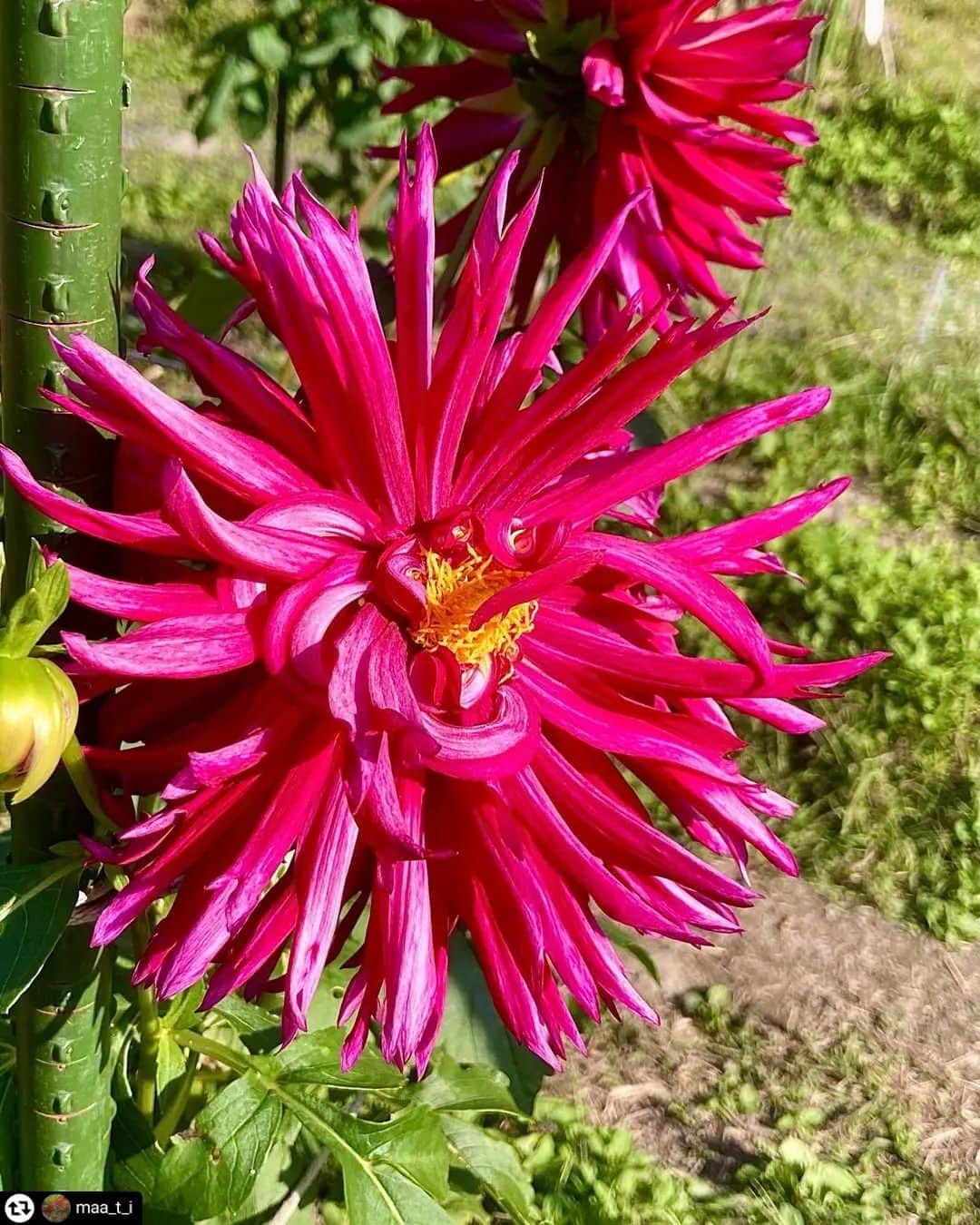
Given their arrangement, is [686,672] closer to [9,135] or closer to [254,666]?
[254,666]

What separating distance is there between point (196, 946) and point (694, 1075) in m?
1.30

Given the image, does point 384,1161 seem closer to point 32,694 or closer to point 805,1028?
point 32,694

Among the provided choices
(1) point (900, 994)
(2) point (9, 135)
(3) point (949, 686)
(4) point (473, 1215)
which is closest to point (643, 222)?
(2) point (9, 135)

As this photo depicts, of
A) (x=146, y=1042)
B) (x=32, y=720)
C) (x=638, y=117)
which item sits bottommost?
(x=146, y=1042)

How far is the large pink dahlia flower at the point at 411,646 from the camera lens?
0.54 m

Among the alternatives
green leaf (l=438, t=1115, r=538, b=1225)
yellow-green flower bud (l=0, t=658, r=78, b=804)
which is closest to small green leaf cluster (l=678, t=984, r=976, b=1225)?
green leaf (l=438, t=1115, r=538, b=1225)

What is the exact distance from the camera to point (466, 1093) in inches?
43.1

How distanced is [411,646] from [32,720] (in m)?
0.20

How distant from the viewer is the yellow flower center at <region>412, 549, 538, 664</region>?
613 millimetres

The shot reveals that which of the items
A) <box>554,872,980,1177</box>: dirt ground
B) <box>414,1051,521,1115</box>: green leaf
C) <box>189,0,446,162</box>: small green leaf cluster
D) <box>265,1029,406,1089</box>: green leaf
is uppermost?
<box>189,0,446,162</box>: small green leaf cluster

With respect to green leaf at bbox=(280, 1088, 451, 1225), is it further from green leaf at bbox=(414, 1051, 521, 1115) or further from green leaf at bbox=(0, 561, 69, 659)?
green leaf at bbox=(0, 561, 69, 659)

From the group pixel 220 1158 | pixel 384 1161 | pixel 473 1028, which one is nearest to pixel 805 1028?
pixel 473 1028

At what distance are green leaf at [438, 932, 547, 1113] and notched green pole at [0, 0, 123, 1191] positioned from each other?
0.69 metres

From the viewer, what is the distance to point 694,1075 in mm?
1681
